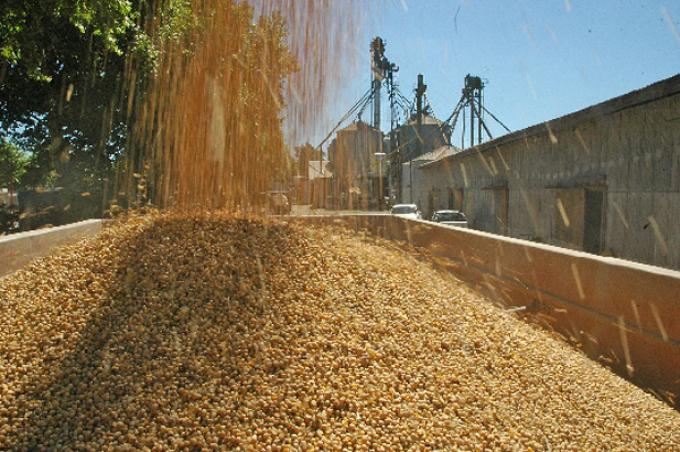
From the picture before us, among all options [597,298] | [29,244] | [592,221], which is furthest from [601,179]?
[29,244]

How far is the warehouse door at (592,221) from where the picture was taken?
8.48 metres

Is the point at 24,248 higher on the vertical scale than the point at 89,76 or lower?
lower

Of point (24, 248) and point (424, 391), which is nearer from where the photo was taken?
point (424, 391)

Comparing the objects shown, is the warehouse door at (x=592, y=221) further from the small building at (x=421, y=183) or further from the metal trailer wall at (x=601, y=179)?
the small building at (x=421, y=183)

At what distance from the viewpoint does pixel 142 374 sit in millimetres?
2217

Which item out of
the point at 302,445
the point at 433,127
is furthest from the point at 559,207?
the point at 433,127

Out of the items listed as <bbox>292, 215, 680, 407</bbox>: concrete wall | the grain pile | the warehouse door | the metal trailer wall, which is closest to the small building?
the metal trailer wall

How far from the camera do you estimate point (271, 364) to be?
7.47 feet

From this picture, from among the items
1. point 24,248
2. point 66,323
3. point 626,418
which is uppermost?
point 24,248

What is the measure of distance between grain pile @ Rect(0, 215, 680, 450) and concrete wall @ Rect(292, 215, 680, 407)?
22 centimetres

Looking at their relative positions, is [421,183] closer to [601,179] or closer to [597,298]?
[601,179]

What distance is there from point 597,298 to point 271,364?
7.54 ft

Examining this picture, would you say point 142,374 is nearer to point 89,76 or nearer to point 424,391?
point 424,391

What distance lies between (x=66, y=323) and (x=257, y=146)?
1966 millimetres
